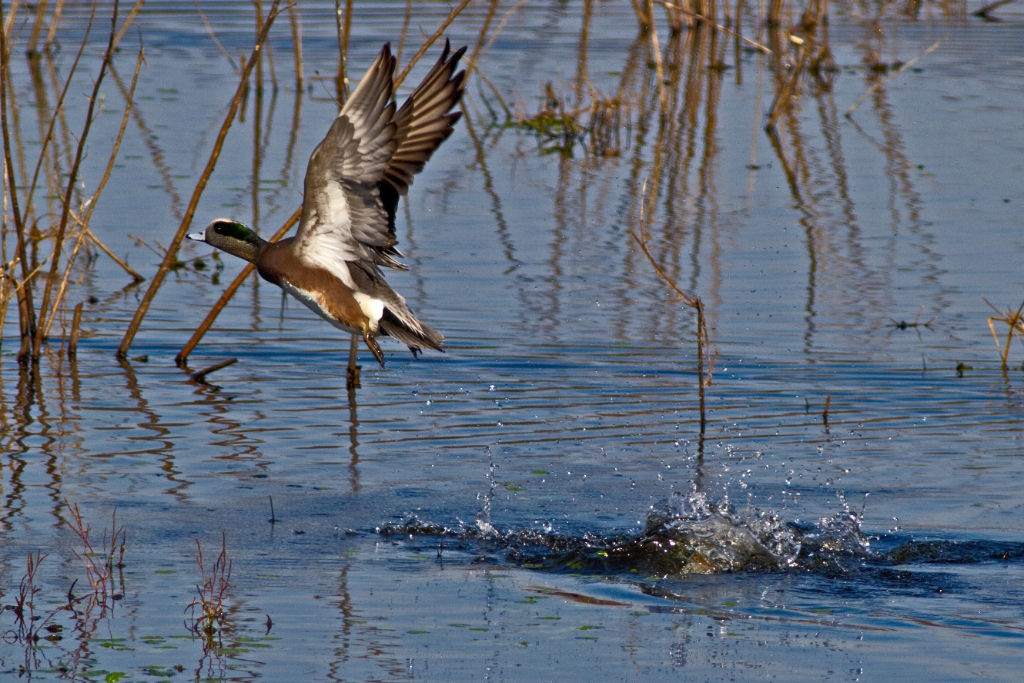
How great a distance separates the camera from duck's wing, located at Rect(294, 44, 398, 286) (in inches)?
227

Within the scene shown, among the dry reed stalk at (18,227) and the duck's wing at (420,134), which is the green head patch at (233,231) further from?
the dry reed stalk at (18,227)

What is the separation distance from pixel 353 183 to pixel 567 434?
61.4 inches

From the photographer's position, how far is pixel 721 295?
350 inches

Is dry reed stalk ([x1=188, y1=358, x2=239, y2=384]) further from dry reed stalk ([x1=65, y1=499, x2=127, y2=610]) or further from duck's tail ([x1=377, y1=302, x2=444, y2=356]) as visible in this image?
dry reed stalk ([x1=65, y1=499, x2=127, y2=610])

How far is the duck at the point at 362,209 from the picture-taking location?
Answer: 19.1ft

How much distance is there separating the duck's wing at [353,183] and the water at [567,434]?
2.92ft

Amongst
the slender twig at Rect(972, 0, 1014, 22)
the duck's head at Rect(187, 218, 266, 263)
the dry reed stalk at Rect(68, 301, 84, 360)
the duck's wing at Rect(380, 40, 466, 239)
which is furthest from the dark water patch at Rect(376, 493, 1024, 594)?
the slender twig at Rect(972, 0, 1014, 22)

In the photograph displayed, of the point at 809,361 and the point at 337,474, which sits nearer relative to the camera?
the point at 337,474

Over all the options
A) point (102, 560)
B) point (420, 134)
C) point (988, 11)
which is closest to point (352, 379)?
point (420, 134)

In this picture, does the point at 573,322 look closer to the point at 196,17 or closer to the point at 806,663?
the point at 806,663

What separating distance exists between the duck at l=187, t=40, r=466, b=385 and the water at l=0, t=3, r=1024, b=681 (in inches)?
24.1

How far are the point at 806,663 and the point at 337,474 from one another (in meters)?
2.47

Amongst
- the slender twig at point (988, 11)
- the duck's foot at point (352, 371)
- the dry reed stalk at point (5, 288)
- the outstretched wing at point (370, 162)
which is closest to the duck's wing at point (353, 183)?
the outstretched wing at point (370, 162)

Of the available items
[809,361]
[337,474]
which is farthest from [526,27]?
[337,474]
